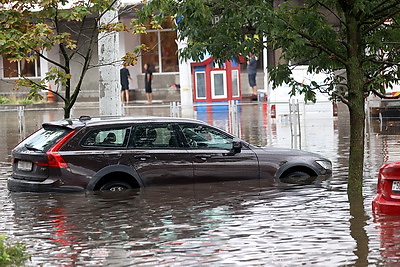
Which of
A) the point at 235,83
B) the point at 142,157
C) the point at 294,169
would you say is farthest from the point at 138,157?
the point at 235,83

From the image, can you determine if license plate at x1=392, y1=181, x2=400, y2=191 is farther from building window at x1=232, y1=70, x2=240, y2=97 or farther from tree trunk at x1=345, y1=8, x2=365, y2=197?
building window at x1=232, y1=70, x2=240, y2=97

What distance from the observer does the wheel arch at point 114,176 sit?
47.9ft

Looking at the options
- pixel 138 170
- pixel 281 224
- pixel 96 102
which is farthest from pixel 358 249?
pixel 96 102

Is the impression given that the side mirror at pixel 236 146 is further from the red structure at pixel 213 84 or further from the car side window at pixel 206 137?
the red structure at pixel 213 84

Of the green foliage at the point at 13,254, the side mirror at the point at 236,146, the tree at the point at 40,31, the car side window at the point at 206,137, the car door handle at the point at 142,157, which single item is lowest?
the green foliage at the point at 13,254

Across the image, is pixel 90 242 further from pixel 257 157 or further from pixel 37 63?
pixel 37 63

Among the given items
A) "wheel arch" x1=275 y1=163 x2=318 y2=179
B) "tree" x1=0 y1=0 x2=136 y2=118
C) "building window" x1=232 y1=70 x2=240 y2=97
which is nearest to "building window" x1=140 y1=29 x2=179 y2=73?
"building window" x1=232 y1=70 x2=240 y2=97

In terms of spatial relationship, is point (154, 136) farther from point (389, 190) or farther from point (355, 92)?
point (389, 190)

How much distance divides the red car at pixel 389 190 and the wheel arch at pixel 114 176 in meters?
4.75

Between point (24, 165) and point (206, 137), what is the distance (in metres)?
3.00

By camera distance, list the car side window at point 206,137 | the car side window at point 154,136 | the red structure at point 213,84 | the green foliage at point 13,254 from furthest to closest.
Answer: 1. the red structure at point 213,84
2. the car side window at point 206,137
3. the car side window at point 154,136
4. the green foliage at point 13,254

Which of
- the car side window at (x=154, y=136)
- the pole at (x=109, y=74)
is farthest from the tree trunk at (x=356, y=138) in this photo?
the pole at (x=109, y=74)

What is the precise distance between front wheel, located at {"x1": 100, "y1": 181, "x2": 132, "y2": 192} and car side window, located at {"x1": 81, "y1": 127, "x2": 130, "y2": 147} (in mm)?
602

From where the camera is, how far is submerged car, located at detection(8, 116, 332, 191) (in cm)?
1452
